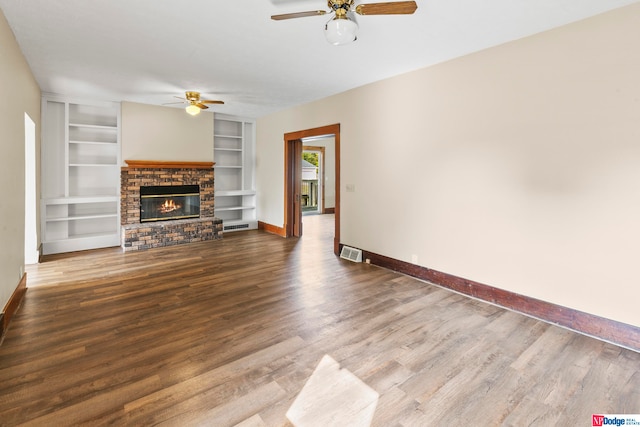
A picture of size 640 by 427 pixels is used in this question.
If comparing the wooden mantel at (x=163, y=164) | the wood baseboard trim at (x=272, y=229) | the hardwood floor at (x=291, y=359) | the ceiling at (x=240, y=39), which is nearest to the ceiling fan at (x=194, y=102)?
the ceiling at (x=240, y=39)

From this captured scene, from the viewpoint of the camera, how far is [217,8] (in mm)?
2641

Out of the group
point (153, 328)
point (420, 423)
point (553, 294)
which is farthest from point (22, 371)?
point (553, 294)

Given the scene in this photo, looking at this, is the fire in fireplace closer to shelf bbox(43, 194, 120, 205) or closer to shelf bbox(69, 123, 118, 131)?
shelf bbox(43, 194, 120, 205)

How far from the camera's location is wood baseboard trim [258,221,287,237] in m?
7.12

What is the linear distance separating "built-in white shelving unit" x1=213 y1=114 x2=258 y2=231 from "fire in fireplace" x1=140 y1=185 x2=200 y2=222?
70 cm

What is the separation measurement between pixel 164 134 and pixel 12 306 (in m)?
4.16

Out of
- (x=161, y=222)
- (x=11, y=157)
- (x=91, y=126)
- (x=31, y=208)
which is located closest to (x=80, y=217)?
(x=31, y=208)

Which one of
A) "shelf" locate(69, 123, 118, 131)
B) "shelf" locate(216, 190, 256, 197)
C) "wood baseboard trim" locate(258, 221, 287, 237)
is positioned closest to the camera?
"shelf" locate(69, 123, 118, 131)

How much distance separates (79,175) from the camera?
592cm

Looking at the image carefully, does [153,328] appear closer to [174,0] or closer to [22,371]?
[22,371]

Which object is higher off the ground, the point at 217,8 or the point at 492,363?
the point at 217,8

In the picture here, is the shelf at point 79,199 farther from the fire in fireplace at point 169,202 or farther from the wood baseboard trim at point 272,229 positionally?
the wood baseboard trim at point 272,229

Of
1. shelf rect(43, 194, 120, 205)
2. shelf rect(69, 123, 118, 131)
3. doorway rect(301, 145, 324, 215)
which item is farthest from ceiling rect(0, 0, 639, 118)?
doorway rect(301, 145, 324, 215)

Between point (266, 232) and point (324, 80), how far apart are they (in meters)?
4.01
